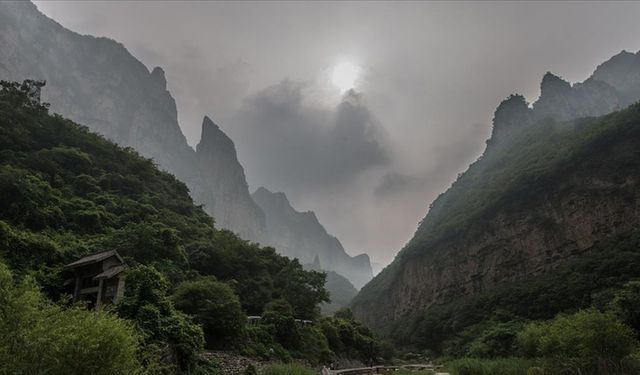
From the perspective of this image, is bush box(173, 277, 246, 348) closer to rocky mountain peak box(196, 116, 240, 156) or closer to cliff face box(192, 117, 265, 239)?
cliff face box(192, 117, 265, 239)

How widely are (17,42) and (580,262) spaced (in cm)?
14164

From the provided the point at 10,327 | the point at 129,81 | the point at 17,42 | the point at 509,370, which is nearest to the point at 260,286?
the point at 509,370

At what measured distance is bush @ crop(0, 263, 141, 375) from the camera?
21.7ft

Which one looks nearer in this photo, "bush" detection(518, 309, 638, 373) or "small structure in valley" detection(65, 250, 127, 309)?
"bush" detection(518, 309, 638, 373)

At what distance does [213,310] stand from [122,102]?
149 meters

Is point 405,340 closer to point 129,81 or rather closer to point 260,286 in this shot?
point 260,286

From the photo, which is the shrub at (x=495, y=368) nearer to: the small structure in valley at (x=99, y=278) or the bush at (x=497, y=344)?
the bush at (x=497, y=344)

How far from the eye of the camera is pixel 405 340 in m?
74.4

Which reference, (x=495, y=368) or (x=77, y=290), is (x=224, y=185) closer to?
(x=77, y=290)

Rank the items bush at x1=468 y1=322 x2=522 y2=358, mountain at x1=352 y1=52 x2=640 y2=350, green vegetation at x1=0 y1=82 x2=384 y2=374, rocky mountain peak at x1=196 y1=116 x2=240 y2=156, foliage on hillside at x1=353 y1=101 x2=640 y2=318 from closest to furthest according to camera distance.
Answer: green vegetation at x1=0 y1=82 x2=384 y2=374, bush at x1=468 y1=322 x2=522 y2=358, mountain at x1=352 y1=52 x2=640 y2=350, foliage on hillside at x1=353 y1=101 x2=640 y2=318, rocky mountain peak at x1=196 y1=116 x2=240 y2=156

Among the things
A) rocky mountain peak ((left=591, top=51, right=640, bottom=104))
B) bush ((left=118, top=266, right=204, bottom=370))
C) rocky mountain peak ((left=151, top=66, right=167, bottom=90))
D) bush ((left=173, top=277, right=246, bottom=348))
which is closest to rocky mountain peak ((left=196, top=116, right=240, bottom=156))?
rocky mountain peak ((left=151, top=66, right=167, bottom=90))

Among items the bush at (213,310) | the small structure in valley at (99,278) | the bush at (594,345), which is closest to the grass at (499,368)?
the bush at (594,345)

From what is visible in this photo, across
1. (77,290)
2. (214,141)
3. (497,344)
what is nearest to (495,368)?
(497,344)

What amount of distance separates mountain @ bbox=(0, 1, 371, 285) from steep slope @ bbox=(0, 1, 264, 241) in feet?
1.00
